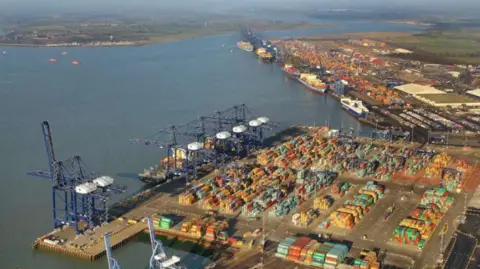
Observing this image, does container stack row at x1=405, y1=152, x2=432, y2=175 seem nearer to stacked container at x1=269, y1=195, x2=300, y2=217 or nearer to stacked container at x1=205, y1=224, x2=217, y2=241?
stacked container at x1=269, y1=195, x2=300, y2=217

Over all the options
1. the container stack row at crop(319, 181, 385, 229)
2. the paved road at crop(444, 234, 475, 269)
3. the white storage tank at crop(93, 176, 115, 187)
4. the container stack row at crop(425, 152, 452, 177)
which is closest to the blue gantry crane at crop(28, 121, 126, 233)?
the white storage tank at crop(93, 176, 115, 187)

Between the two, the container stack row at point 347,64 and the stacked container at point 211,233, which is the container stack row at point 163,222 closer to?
the stacked container at point 211,233

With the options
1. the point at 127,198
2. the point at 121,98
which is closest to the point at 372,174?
the point at 127,198

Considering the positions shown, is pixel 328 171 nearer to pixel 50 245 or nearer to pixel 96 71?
pixel 50 245

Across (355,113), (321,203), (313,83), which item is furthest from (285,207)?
(313,83)

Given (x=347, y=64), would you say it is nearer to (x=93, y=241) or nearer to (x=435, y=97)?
(x=435, y=97)

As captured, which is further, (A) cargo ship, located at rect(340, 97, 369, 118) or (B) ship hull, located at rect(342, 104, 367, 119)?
(A) cargo ship, located at rect(340, 97, 369, 118)
